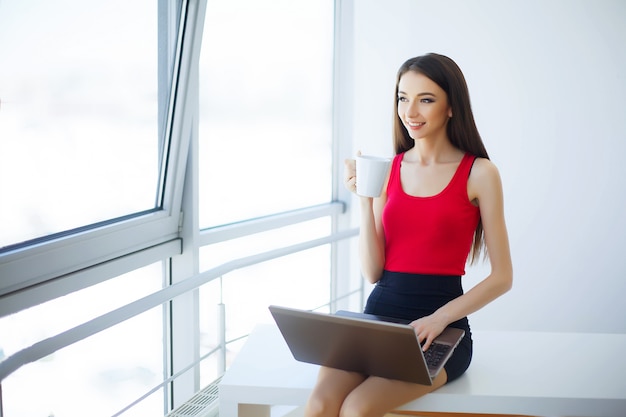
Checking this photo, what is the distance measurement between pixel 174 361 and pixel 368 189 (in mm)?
1352

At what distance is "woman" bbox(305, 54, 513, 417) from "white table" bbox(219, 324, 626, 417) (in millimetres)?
83

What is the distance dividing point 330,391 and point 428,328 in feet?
0.94

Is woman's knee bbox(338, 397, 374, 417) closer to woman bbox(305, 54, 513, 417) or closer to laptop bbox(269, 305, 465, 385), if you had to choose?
laptop bbox(269, 305, 465, 385)

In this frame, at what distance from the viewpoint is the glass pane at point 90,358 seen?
2.03 metres

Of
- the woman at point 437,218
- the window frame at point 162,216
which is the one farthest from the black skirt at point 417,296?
the window frame at point 162,216

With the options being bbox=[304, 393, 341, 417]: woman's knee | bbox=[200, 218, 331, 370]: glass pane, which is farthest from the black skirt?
bbox=[200, 218, 331, 370]: glass pane

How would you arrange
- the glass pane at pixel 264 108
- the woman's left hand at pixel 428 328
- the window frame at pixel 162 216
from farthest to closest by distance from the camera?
the glass pane at pixel 264 108, the window frame at pixel 162 216, the woman's left hand at pixel 428 328

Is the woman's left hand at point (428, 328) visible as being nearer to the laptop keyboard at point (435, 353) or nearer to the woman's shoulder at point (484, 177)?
the laptop keyboard at point (435, 353)

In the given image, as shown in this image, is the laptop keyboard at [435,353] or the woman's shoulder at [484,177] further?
the woman's shoulder at [484,177]

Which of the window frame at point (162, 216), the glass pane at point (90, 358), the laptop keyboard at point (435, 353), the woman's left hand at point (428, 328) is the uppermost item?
the window frame at point (162, 216)

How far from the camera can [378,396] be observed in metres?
1.53

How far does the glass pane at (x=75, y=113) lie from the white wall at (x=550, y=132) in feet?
4.69

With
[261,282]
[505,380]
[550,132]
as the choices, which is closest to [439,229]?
[505,380]

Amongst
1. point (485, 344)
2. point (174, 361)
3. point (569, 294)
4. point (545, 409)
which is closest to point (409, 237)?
point (485, 344)
